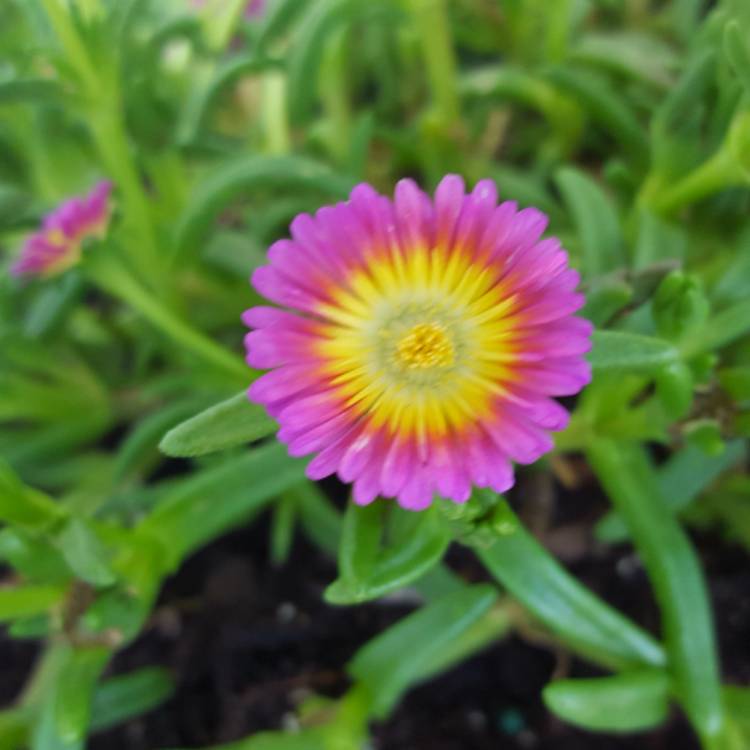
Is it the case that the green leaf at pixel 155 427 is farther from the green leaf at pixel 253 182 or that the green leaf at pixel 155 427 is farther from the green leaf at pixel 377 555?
the green leaf at pixel 377 555

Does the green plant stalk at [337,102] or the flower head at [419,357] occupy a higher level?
the green plant stalk at [337,102]

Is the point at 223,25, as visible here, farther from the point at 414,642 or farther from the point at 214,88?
the point at 414,642

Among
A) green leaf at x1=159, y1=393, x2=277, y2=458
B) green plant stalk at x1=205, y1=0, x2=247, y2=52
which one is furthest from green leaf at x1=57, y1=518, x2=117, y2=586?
green plant stalk at x1=205, y1=0, x2=247, y2=52

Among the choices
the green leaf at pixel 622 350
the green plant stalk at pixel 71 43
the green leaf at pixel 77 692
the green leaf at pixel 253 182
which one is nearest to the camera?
the green leaf at pixel 622 350

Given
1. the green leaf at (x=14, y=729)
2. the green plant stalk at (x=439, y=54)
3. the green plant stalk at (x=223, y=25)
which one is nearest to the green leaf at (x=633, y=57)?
the green plant stalk at (x=439, y=54)

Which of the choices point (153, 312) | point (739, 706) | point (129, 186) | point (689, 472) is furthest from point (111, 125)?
point (739, 706)

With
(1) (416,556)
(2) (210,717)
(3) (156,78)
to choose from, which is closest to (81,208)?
(3) (156,78)
